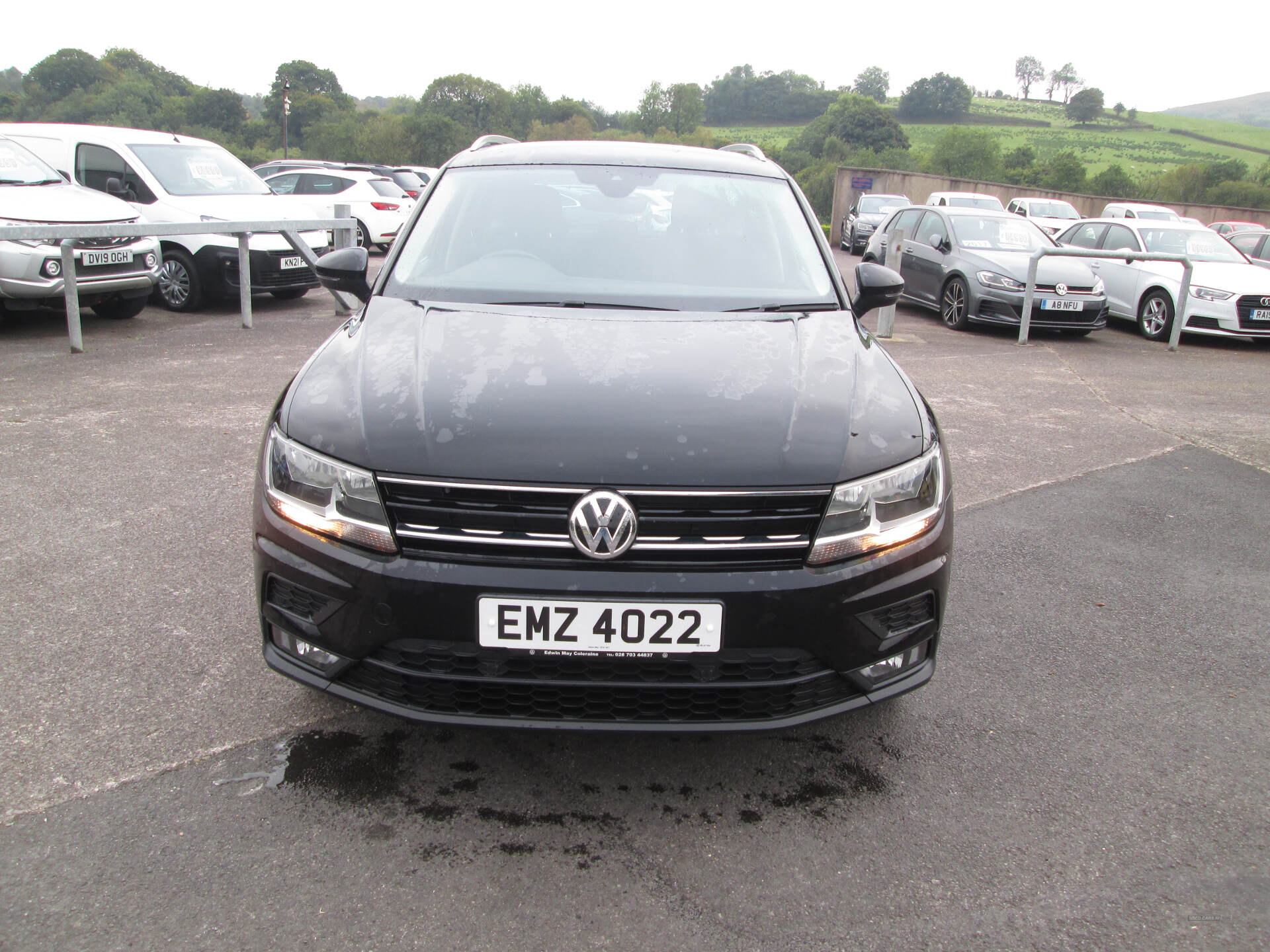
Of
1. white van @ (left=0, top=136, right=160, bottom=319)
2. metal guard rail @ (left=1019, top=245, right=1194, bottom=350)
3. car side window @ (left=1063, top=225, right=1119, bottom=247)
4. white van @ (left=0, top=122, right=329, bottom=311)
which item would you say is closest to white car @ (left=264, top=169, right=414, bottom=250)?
white van @ (left=0, top=122, right=329, bottom=311)

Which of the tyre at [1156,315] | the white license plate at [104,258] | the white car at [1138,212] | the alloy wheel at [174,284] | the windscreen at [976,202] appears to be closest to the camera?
the white license plate at [104,258]

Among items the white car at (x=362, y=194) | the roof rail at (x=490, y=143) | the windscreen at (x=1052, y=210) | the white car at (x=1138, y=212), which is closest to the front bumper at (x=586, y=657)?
the roof rail at (x=490, y=143)

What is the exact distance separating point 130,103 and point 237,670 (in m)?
92.8

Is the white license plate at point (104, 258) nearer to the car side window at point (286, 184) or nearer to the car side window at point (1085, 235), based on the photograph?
the car side window at point (286, 184)

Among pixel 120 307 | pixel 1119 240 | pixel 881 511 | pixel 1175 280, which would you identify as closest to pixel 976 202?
pixel 1119 240

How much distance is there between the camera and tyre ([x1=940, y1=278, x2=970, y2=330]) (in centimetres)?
1188

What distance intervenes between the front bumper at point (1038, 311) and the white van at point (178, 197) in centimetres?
808

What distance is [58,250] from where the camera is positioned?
848 centimetres

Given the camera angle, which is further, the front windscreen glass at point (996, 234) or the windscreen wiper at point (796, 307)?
the front windscreen glass at point (996, 234)

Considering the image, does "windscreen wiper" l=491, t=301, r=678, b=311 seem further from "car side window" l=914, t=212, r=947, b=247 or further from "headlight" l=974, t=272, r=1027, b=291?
"car side window" l=914, t=212, r=947, b=247

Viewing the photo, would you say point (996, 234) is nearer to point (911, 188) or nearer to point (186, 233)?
point (186, 233)

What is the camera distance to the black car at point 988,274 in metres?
11.4

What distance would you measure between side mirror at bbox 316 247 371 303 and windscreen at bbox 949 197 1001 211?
2028cm

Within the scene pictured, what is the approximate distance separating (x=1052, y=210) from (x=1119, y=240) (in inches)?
612
